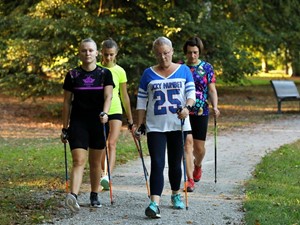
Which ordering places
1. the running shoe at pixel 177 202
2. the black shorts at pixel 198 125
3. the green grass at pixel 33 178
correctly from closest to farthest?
the green grass at pixel 33 178 → the running shoe at pixel 177 202 → the black shorts at pixel 198 125

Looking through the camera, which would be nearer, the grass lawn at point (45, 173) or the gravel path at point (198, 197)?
the gravel path at point (198, 197)

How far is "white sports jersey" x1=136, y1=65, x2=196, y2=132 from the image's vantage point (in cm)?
759

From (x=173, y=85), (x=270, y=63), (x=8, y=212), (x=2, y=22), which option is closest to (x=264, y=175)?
(x=173, y=85)

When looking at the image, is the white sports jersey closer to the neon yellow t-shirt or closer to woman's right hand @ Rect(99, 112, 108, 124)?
woman's right hand @ Rect(99, 112, 108, 124)

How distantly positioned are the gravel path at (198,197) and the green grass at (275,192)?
0.16 metres

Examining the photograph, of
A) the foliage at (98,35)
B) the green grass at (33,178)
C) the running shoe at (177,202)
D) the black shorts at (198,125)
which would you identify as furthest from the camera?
the foliage at (98,35)

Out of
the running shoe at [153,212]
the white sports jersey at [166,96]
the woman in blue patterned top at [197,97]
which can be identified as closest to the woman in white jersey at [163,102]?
the white sports jersey at [166,96]

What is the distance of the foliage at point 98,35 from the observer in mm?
20094

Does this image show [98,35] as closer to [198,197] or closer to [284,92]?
[284,92]

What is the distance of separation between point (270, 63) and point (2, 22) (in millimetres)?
42771

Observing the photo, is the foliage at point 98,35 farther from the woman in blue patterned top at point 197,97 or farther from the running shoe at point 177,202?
the running shoe at point 177,202

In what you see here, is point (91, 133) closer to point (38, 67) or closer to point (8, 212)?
point (8, 212)

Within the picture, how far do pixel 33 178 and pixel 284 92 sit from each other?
1460 cm

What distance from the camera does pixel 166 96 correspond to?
760cm
